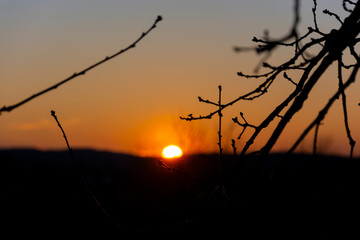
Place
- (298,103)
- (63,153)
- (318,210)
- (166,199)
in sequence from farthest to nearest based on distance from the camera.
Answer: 1. (63,153)
2. (166,199)
3. (318,210)
4. (298,103)

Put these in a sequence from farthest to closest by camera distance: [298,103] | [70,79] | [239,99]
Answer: [239,99]
[298,103]
[70,79]

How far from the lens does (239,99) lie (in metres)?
2.58

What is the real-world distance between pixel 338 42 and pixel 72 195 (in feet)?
82.9

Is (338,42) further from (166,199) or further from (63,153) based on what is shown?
(63,153)

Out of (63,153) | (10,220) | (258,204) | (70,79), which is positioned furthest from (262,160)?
(63,153)

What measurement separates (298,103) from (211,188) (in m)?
0.57

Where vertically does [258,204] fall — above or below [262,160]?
below

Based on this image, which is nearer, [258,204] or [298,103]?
[258,204]

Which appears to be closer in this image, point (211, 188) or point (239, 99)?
point (211, 188)

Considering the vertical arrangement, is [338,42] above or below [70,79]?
above

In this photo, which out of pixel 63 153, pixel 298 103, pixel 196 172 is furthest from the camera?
pixel 63 153

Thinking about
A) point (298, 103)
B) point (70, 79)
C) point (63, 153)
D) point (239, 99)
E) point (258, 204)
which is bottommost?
point (258, 204)

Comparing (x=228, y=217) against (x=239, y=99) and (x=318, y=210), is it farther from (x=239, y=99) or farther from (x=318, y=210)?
(x=239, y=99)

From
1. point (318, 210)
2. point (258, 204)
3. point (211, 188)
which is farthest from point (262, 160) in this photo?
point (318, 210)
